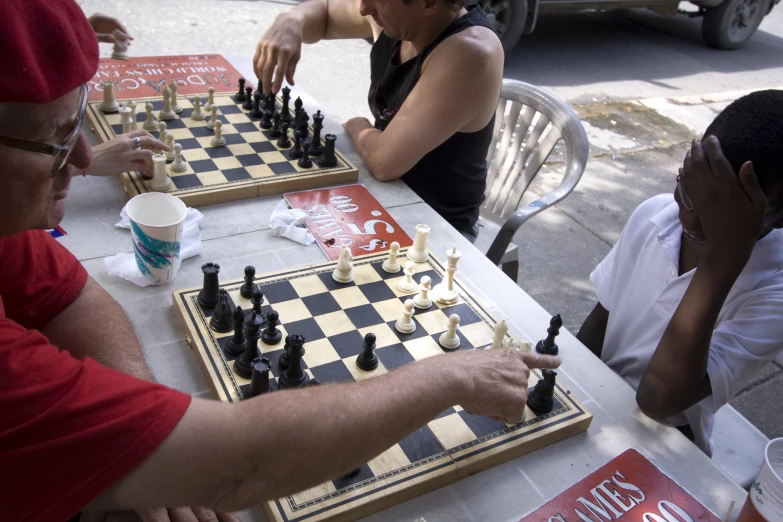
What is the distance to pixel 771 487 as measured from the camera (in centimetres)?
117

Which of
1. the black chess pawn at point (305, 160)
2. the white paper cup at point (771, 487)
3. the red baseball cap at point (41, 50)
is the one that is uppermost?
the red baseball cap at point (41, 50)

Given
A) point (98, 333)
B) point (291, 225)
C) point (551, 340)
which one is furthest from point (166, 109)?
point (551, 340)

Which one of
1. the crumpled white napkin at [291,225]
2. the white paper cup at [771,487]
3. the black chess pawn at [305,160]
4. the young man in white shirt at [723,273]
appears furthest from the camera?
the black chess pawn at [305,160]

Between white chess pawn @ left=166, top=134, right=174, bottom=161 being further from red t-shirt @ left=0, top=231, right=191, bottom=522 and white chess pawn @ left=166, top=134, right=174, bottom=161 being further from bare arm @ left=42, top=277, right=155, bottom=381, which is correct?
red t-shirt @ left=0, top=231, right=191, bottom=522

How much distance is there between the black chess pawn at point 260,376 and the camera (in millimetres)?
1390

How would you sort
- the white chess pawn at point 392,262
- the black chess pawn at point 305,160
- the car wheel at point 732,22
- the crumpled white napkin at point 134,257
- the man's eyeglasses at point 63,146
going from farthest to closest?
the car wheel at point 732,22 < the black chess pawn at point 305,160 < the white chess pawn at point 392,262 < the crumpled white napkin at point 134,257 < the man's eyeglasses at point 63,146

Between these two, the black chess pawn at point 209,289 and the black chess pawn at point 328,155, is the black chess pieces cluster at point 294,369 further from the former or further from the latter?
the black chess pawn at point 328,155

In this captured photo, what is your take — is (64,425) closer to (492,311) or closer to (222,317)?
(222,317)

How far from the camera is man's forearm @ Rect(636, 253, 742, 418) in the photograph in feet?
5.11

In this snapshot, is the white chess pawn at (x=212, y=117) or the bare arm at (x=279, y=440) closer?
the bare arm at (x=279, y=440)

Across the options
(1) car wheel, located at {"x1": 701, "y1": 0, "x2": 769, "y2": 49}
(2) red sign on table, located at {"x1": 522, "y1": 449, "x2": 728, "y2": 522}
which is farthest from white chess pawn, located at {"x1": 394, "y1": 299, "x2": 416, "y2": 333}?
(1) car wheel, located at {"x1": 701, "y1": 0, "x2": 769, "y2": 49}

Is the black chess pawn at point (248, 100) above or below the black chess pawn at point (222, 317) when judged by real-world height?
above

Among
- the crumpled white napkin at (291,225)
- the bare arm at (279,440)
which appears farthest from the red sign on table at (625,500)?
the crumpled white napkin at (291,225)

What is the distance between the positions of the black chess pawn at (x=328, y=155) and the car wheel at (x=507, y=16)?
463 cm
